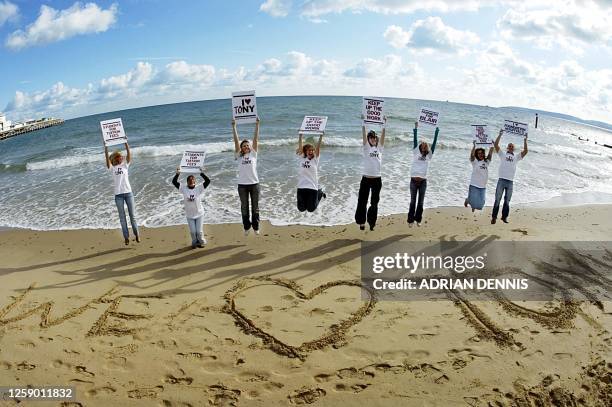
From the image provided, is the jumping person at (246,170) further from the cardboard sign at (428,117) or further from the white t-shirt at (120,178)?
the cardboard sign at (428,117)

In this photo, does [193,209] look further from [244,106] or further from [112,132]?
[112,132]

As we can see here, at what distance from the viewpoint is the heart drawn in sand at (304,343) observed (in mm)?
5395

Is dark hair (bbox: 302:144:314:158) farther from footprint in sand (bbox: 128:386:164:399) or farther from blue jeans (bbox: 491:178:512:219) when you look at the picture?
footprint in sand (bbox: 128:386:164:399)

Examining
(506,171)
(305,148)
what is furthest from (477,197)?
(305,148)

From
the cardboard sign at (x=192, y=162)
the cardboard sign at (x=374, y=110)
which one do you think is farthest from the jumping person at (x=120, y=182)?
the cardboard sign at (x=374, y=110)

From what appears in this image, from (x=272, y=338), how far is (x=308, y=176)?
178 inches

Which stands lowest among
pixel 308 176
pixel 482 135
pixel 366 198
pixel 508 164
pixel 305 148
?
pixel 366 198

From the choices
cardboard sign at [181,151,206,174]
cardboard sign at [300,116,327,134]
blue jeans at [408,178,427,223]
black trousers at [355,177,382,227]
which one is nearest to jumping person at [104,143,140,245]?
cardboard sign at [181,151,206,174]

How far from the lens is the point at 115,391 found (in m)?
4.75

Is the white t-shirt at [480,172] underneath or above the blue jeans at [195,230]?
above

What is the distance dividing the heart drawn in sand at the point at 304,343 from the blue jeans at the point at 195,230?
2285 millimetres

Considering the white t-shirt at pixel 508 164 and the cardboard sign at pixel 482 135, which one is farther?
the cardboard sign at pixel 482 135

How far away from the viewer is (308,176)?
30.5 feet

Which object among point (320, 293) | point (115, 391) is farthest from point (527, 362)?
point (115, 391)
